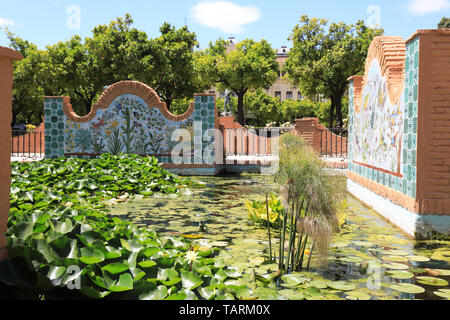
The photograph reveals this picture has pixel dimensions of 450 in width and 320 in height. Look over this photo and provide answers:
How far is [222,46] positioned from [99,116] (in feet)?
64.6

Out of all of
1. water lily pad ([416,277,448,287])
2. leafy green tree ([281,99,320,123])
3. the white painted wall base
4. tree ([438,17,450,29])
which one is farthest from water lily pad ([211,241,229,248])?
leafy green tree ([281,99,320,123])

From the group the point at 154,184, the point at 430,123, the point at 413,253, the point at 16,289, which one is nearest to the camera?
the point at 16,289

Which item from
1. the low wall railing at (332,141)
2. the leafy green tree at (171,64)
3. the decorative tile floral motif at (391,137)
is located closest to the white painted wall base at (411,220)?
the decorative tile floral motif at (391,137)

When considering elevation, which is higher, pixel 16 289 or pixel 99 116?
pixel 99 116

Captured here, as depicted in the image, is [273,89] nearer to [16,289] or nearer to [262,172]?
[262,172]

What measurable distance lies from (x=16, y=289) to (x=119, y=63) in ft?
70.7

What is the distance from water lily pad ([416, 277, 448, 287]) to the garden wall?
1580mm

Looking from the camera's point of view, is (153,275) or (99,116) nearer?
(153,275)

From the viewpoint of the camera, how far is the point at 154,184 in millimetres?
8555

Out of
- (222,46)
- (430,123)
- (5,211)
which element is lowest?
(5,211)

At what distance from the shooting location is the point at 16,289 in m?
2.37

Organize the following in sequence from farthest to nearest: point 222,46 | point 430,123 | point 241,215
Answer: point 222,46 < point 241,215 < point 430,123

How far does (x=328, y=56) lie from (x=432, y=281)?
931 inches

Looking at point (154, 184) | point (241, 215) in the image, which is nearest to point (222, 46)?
point (154, 184)
